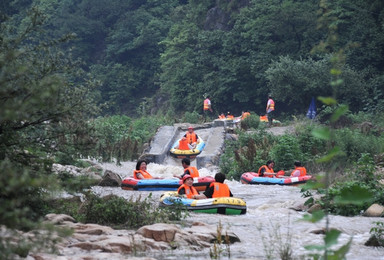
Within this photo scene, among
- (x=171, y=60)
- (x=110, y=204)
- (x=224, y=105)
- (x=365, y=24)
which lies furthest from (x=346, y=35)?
(x=110, y=204)

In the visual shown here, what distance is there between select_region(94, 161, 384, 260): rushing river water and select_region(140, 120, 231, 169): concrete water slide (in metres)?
6.75

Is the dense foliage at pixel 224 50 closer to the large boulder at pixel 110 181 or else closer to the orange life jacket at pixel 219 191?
the large boulder at pixel 110 181

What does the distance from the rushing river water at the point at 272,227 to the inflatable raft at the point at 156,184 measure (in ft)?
0.65

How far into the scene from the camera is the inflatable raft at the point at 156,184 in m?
17.2

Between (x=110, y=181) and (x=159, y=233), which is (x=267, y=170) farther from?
(x=159, y=233)

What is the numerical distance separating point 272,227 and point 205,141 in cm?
2021

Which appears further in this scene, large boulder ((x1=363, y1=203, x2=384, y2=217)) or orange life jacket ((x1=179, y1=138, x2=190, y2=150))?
orange life jacket ((x1=179, y1=138, x2=190, y2=150))

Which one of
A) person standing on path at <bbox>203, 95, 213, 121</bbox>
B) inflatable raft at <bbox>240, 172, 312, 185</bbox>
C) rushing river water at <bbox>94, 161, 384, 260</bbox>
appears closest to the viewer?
rushing river water at <bbox>94, 161, 384, 260</bbox>

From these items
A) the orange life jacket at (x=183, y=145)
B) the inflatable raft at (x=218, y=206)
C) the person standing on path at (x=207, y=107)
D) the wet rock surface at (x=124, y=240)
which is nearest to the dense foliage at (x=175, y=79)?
the wet rock surface at (x=124, y=240)

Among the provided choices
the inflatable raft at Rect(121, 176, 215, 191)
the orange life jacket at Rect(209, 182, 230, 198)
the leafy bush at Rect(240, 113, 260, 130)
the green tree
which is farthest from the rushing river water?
the leafy bush at Rect(240, 113, 260, 130)

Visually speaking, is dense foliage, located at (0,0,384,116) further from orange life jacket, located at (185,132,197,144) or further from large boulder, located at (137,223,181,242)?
large boulder, located at (137,223,181,242)

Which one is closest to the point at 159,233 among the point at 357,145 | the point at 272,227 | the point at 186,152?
the point at 272,227

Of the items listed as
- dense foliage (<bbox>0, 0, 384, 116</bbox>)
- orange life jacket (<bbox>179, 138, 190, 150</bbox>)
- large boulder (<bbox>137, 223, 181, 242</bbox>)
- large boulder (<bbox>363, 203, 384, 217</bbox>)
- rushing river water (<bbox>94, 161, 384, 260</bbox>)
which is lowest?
rushing river water (<bbox>94, 161, 384, 260</bbox>)

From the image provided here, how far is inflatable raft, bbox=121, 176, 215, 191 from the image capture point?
1725 cm
